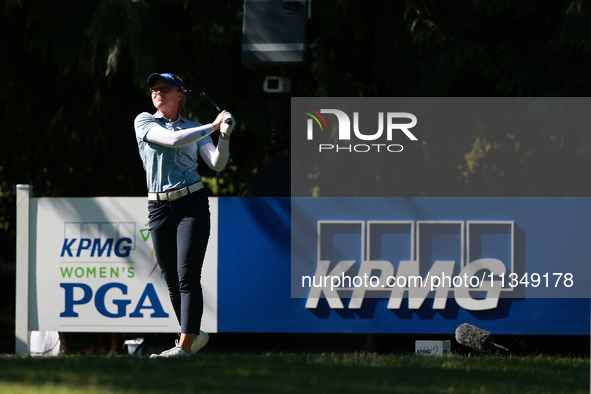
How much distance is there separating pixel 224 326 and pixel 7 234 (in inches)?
250

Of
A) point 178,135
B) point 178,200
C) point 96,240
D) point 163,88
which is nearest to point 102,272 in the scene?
point 96,240

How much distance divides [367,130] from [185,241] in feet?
15.1

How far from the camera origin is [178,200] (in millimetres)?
4598

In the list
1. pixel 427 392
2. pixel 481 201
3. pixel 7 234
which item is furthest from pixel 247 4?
pixel 7 234

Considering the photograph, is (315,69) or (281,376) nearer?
(281,376)

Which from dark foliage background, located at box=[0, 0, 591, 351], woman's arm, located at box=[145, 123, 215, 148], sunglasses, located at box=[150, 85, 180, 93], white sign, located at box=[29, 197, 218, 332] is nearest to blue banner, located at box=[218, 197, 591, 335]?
white sign, located at box=[29, 197, 218, 332]

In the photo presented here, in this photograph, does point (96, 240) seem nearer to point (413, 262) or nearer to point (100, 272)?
point (100, 272)

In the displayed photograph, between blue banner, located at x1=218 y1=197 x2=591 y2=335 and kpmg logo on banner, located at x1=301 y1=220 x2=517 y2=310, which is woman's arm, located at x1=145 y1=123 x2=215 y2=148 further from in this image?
kpmg logo on banner, located at x1=301 y1=220 x2=517 y2=310

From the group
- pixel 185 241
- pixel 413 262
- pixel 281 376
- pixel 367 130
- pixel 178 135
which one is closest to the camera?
pixel 281 376

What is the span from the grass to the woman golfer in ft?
1.29

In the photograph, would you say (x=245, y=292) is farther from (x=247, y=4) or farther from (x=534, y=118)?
(x=534, y=118)

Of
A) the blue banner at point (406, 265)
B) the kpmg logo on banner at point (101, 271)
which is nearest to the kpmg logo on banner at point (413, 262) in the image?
the blue banner at point (406, 265)

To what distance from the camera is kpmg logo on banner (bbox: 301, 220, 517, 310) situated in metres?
6.60

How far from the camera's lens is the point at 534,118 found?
830cm
